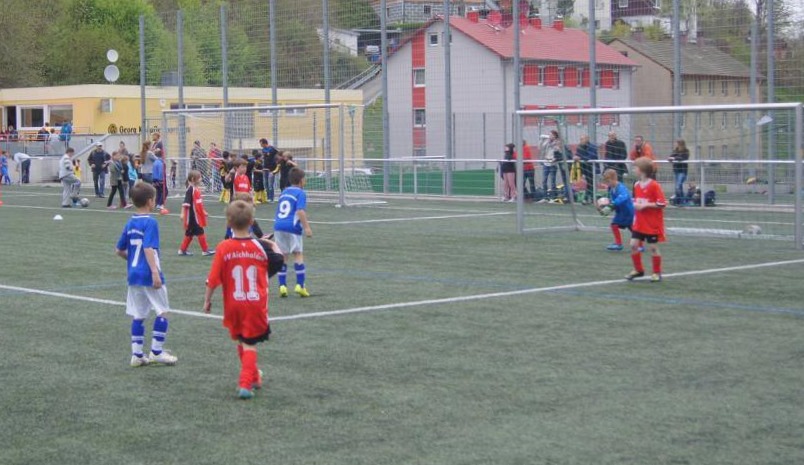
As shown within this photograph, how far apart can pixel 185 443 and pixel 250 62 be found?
34.9 meters

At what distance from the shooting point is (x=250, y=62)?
1597 inches

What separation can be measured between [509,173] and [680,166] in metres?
9.76

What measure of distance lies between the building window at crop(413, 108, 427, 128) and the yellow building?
168 centimetres

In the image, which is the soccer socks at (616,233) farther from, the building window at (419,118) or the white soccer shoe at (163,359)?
the building window at (419,118)

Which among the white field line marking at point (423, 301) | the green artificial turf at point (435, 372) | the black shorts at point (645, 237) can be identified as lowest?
the green artificial turf at point (435, 372)

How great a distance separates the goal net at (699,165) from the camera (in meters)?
19.4

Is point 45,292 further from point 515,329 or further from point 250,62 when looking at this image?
point 250,62

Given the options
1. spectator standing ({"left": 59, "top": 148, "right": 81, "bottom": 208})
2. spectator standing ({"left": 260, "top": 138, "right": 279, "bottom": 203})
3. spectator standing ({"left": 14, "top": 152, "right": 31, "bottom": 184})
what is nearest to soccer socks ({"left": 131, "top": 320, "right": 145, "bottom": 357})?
spectator standing ({"left": 260, "top": 138, "right": 279, "bottom": 203})

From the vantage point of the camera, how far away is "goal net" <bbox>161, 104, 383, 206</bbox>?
1233 inches

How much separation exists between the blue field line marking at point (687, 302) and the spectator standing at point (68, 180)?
772 inches

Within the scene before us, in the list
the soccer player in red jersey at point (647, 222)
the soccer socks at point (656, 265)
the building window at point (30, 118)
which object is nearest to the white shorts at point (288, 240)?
the soccer player in red jersey at point (647, 222)

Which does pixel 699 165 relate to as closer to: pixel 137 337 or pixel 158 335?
pixel 158 335

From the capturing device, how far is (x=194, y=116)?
3312 centimetres

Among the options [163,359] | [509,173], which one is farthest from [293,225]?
[509,173]
